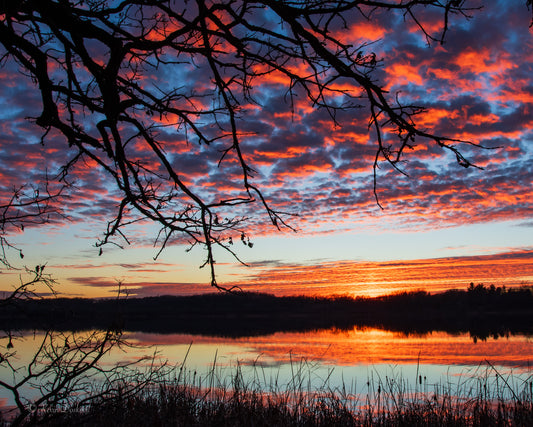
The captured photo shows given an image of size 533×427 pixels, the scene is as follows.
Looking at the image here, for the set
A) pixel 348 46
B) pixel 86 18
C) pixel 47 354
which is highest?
pixel 86 18

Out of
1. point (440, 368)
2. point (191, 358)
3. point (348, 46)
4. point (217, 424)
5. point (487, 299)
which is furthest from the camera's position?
point (487, 299)

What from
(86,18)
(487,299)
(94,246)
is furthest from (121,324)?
(487,299)

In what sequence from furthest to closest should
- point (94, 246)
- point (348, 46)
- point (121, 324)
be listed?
point (121, 324) < point (94, 246) < point (348, 46)

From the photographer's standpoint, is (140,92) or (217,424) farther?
(217,424)

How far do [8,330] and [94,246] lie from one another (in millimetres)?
1171

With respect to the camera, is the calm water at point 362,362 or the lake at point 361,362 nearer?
the lake at point 361,362

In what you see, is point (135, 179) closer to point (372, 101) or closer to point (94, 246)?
point (94, 246)

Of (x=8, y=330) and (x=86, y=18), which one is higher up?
(x=86, y=18)

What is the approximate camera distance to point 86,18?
338 cm

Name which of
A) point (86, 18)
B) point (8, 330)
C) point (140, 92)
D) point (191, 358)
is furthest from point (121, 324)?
point (191, 358)

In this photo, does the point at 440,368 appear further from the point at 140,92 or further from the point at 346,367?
the point at 140,92

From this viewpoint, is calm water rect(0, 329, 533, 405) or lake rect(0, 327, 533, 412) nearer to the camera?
lake rect(0, 327, 533, 412)

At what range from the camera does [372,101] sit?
3098 mm

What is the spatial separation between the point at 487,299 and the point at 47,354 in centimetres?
7790
